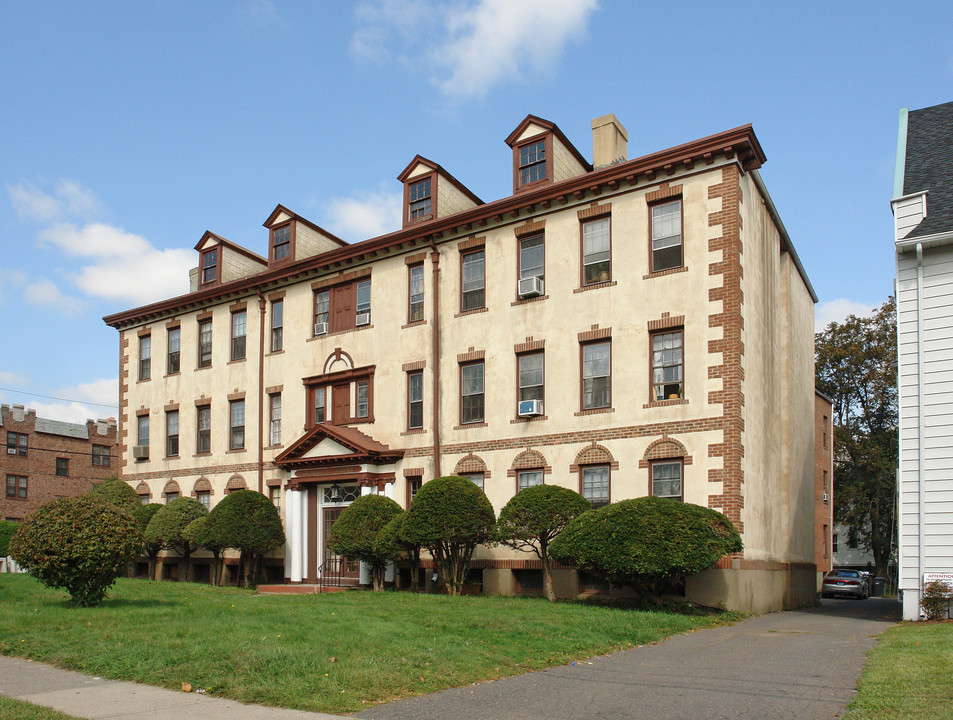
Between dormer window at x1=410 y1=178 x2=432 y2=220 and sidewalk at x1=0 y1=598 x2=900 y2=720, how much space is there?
1673 centimetres

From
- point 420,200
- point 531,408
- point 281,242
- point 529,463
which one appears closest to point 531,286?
point 531,408

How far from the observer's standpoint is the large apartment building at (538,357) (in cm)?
2134

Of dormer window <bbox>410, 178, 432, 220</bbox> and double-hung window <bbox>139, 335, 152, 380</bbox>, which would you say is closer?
dormer window <bbox>410, 178, 432, 220</bbox>

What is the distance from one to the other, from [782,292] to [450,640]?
1740cm

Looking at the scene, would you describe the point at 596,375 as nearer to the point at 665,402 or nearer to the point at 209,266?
the point at 665,402

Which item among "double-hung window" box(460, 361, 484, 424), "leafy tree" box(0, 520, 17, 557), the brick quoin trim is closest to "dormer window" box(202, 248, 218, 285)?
"leafy tree" box(0, 520, 17, 557)

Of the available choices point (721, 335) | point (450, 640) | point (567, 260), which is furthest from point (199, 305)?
point (450, 640)

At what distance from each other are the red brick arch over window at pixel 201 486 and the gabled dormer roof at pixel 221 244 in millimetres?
8208

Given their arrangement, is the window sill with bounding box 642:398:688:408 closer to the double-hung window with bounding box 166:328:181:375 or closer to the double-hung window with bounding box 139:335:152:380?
the double-hung window with bounding box 166:328:181:375

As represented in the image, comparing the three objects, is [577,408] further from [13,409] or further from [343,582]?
[13,409]

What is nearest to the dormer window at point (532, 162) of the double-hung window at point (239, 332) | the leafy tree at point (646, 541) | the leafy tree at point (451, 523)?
the leafy tree at point (451, 523)

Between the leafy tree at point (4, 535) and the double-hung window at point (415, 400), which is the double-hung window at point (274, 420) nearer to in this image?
the double-hung window at point (415, 400)

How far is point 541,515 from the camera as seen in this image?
2078 cm

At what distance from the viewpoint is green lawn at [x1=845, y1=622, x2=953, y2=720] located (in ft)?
28.9
